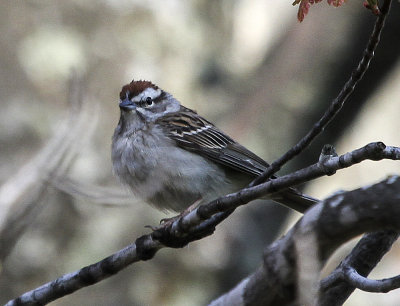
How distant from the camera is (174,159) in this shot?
4961 mm

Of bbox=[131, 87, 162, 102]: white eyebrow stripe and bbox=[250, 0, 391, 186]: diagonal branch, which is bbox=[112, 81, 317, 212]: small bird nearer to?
bbox=[131, 87, 162, 102]: white eyebrow stripe

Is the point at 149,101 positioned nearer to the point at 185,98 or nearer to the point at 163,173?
the point at 163,173

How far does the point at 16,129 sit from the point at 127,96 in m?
2.81

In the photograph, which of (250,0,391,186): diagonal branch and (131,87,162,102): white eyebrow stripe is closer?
(250,0,391,186): diagonal branch

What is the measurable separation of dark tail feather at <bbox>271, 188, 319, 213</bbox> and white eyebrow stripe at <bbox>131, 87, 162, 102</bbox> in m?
1.15

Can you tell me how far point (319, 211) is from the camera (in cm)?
231

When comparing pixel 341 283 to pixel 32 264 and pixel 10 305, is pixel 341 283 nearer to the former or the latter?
pixel 10 305

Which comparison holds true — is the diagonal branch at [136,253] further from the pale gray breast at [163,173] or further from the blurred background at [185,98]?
the blurred background at [185,98]

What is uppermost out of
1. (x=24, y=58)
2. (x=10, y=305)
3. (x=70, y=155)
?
(x=24, y=58)

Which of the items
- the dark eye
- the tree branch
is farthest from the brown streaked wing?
the tree branch

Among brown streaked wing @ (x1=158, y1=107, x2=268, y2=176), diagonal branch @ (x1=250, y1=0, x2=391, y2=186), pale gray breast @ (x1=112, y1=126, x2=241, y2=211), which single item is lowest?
diagonal branch @ (x1=250, y1=0, x2=391, y2=186)

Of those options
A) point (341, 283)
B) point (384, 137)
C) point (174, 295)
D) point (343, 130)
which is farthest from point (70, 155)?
point (384, 137)

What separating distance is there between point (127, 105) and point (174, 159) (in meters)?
0.57

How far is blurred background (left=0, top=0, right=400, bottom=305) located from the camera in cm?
698
